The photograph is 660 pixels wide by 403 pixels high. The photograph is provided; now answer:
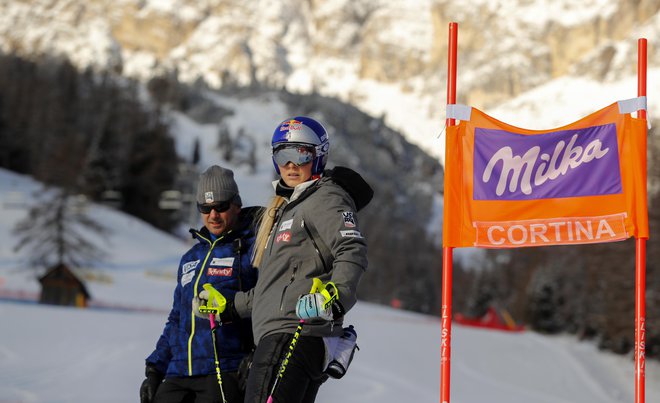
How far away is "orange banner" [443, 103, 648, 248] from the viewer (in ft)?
23.3

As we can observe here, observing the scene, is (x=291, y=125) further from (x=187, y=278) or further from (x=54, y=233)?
(x=54, y=233)

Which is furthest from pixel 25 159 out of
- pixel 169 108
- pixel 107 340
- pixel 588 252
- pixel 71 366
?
pixel 169 108

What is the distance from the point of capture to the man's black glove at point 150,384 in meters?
6.01

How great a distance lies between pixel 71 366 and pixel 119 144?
7028 centimetres

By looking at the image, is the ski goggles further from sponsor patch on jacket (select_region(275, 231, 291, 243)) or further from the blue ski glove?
the blue ski glove

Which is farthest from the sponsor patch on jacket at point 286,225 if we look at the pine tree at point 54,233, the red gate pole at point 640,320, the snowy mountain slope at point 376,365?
the pine tree at point 54,233

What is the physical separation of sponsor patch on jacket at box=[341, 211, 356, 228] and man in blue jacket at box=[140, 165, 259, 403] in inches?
39.7

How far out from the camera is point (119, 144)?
304 ft

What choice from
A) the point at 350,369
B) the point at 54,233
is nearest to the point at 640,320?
the point at 350,369

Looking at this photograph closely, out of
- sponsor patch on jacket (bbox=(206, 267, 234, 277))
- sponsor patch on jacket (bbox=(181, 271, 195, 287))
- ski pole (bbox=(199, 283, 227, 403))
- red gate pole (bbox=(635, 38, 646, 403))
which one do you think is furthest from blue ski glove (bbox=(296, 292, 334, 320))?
red gate pole (bbox=(635, 38, 646, 403))

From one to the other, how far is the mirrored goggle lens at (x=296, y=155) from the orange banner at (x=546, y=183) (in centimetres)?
176

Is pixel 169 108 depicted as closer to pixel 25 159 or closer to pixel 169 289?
pixel 25 159

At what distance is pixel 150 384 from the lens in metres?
6.06

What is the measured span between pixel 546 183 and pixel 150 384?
302 cm
